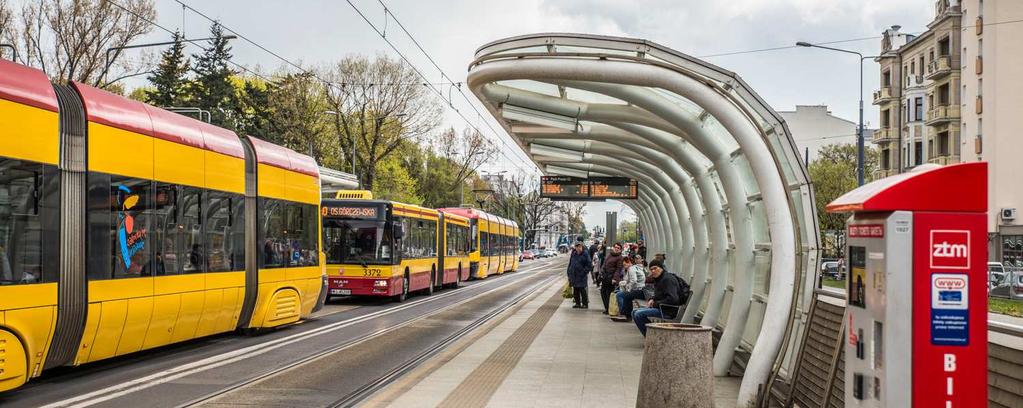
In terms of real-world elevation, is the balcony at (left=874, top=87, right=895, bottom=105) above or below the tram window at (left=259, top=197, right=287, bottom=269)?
above

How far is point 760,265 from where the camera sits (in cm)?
1162

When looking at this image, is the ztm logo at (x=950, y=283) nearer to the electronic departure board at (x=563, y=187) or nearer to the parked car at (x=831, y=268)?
the electronic departure board at (x=563, y=187)

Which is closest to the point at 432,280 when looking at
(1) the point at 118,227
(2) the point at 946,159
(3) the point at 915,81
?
(1) the point at 118,227

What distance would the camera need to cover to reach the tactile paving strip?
9.97 m

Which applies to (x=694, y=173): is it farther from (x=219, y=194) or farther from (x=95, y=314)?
(x=95, y=314)

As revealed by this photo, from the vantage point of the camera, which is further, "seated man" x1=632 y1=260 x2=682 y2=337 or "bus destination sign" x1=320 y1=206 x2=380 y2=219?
"bus destination sign" x1=320 y1=206 x2=380 y2=219

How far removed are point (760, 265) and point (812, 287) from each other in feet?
7.26

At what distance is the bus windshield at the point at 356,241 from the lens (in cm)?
2608

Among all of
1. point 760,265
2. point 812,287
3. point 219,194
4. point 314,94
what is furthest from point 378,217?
point 314,94

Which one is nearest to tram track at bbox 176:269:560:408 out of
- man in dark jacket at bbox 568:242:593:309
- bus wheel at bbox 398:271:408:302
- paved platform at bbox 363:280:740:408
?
paved platform at bbox 363:280:740:408

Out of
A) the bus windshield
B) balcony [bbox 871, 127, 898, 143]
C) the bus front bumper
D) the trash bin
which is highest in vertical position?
balcony [bbox 871, 127, 898, 143]

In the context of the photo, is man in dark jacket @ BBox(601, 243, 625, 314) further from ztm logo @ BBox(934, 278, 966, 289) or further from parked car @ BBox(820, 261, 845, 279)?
parked car @ BBox(820, 261, 845, 279)

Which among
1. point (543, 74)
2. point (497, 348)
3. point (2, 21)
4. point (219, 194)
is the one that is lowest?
point (497, 348)

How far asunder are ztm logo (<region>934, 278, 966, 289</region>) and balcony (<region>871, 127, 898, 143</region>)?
205 feet
